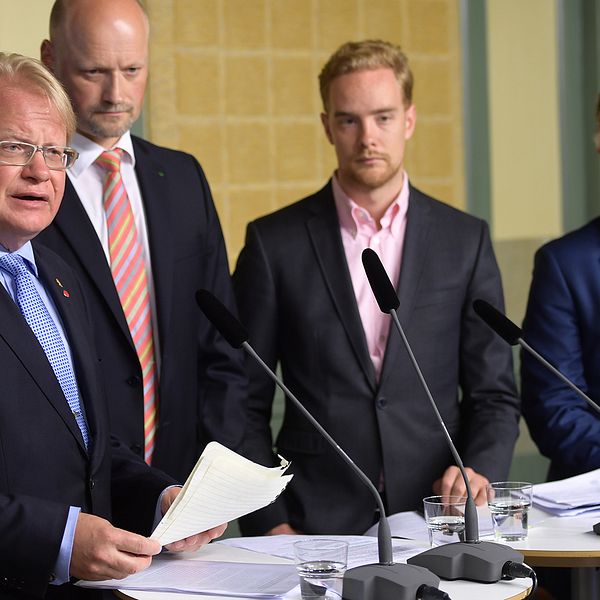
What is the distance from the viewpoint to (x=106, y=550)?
2014 mm

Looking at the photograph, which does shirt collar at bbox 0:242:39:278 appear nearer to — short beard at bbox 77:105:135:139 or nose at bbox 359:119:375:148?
short beard at bbox 77:105:135:139

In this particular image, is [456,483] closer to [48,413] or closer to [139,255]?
[139,255]

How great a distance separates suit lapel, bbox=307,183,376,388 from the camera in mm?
3158

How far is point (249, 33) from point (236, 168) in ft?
1.67

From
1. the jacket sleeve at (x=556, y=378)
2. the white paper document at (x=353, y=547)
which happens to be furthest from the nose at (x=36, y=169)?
the jacket sleeve at (x=556, y=378)

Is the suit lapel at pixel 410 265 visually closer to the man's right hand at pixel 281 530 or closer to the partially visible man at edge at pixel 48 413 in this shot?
the man's right hand at pixel 281 530

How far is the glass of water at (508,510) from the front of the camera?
2.45 metres

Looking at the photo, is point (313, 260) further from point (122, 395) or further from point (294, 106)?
point (294, 106)

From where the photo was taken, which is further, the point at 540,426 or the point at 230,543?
the point at 540,426

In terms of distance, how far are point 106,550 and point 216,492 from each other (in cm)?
21

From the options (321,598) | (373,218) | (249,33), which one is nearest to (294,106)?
(249,33)

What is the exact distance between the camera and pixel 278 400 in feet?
15.1

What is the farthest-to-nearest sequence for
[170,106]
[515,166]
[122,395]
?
[515,166]
[170,106]
[122,395]

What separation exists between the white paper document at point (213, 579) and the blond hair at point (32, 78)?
872mm
